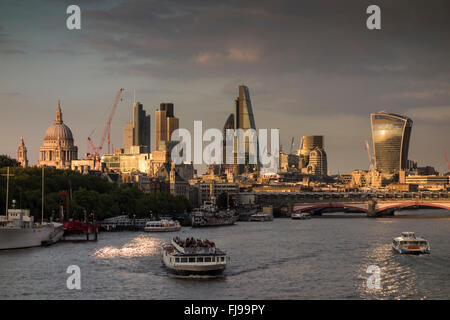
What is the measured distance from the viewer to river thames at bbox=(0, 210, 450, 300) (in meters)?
53.0

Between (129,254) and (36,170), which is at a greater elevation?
(36,170)

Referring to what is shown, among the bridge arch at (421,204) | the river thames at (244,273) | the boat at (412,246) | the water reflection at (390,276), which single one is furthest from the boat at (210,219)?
the boat at (412,246)

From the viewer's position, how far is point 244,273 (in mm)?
62594

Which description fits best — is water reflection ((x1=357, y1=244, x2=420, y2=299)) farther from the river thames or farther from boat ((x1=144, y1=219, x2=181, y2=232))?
boat ((x1=144, y1=219, x2=181, y2=232))

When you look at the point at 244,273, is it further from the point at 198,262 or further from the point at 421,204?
the point at 421,204

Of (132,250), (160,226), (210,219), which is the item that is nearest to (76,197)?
(160,226)

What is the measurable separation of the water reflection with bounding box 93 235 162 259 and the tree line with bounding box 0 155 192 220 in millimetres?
16490

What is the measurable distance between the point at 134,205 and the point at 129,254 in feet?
217

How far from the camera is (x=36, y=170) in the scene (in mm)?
133000

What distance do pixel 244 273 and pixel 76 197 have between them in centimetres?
6596
